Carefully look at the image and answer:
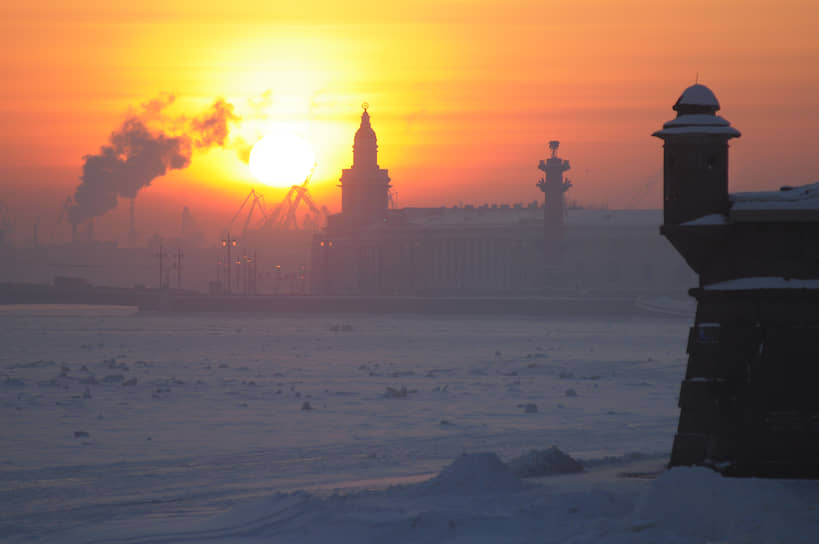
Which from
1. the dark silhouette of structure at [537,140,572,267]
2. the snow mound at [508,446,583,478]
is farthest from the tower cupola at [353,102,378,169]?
the snow mound at [508,446,583,478]

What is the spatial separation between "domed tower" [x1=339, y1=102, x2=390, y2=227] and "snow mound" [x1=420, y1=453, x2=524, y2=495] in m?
122

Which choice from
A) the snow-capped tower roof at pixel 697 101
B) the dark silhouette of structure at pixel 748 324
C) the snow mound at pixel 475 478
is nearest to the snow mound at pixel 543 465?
the snow mound at pixel 475 478

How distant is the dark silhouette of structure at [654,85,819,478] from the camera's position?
1323 centimetres

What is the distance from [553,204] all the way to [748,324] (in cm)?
10918

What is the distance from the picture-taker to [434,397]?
27.2 meters

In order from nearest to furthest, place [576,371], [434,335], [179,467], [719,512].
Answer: [719,512], [179,467], [576,371], [434,335]

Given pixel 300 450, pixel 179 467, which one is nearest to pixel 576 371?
pixel 300 450

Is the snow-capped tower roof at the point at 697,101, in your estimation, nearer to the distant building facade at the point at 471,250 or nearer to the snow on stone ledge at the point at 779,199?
the snow on stone ledge at the point at 779,199

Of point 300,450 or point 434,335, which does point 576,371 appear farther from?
point 434,335

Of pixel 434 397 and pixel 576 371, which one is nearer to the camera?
pixel 434 397

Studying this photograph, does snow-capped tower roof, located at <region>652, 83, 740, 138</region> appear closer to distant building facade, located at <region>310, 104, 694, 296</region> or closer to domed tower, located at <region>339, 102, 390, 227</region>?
distant building facade, located at <region>310, 104, 694, 296</region>

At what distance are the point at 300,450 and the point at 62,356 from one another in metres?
27.6

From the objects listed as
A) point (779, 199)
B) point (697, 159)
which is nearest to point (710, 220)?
point (697, 159)

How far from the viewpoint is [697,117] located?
13.6 metres
